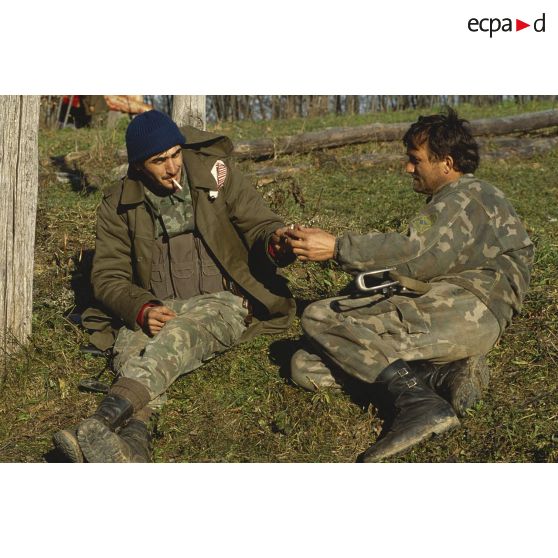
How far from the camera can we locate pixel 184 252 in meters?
5.80

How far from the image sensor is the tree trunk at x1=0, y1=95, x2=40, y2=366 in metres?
5.68

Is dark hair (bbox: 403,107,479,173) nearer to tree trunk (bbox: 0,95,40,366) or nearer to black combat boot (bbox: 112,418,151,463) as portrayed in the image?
black combat boot (bbox: 112,418,151,463)

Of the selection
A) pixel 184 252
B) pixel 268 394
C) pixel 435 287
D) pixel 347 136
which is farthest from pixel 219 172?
pixel 347 136

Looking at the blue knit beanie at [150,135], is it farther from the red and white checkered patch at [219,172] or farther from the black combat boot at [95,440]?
the black combat boot at [95,440]

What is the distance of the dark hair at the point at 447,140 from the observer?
500 centimetres

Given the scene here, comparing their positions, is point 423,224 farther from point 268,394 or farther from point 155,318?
point 155,318

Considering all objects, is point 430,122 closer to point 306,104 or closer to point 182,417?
point 182,417

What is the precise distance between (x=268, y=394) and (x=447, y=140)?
6.28 feet

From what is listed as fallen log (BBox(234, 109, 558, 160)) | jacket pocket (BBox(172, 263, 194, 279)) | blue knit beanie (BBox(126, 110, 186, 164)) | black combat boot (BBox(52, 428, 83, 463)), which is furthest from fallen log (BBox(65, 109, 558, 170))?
black combat boot (BBox(52, 428, 83, 463))

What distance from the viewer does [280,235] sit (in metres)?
5.45

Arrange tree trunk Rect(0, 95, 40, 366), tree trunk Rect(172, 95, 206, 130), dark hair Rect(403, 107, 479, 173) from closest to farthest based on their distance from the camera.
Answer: dark hair Rect(403, 107, 479, 173) < tree trunk Rect(0, 95, 40, 366) < tree trunk Rect(172, 95, 206, 130)

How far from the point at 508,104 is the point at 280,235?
1211 centimetres

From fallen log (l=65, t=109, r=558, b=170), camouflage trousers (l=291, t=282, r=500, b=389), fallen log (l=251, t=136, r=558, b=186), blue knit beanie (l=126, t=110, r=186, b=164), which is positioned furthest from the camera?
fallen log (l=65, t=109, r=558, b=170)

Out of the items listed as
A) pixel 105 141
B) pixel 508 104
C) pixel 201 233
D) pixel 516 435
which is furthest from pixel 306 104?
pixel 516 435
